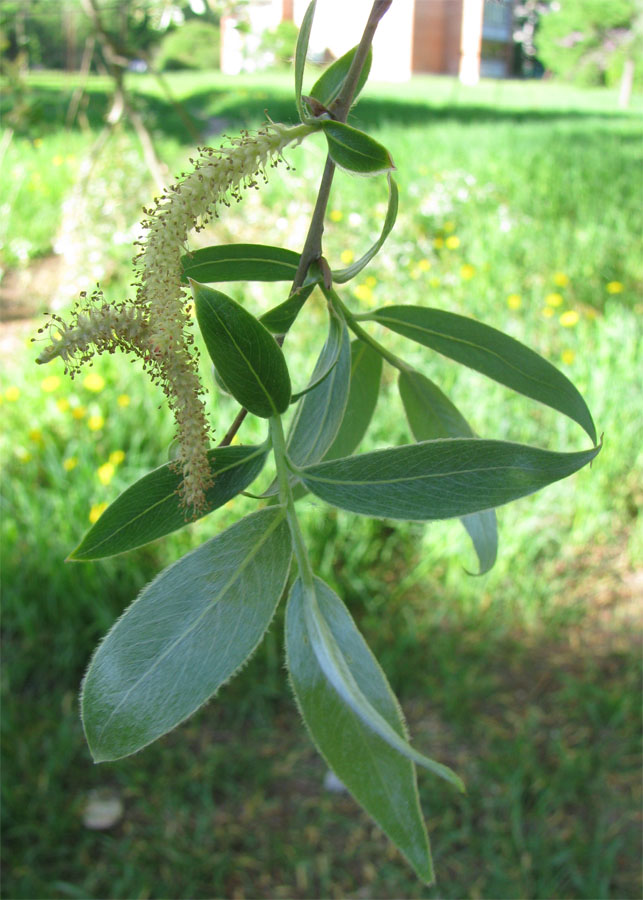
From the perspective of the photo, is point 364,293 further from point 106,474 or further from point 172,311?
point 172,311

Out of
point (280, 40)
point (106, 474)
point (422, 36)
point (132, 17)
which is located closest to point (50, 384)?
point (106, 474)

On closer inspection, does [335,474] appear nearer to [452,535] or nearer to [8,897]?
[8,897]

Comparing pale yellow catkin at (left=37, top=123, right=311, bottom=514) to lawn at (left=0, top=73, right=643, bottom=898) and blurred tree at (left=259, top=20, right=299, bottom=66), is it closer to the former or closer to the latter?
lawn at (left=0, top=73, right=643, bottom=898)

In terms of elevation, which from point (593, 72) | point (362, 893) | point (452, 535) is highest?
point (593, 72)

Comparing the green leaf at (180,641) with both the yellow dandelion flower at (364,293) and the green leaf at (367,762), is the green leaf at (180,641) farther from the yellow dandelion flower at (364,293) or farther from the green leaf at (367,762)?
the yellow dandelion flower at (364,293)

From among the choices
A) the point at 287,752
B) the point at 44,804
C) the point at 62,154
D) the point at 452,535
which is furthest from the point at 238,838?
the point at 62,154

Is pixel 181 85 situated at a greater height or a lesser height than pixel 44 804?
greater

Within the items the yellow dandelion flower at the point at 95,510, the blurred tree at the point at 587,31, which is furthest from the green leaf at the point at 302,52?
the blurred tree at the point at 587,31
